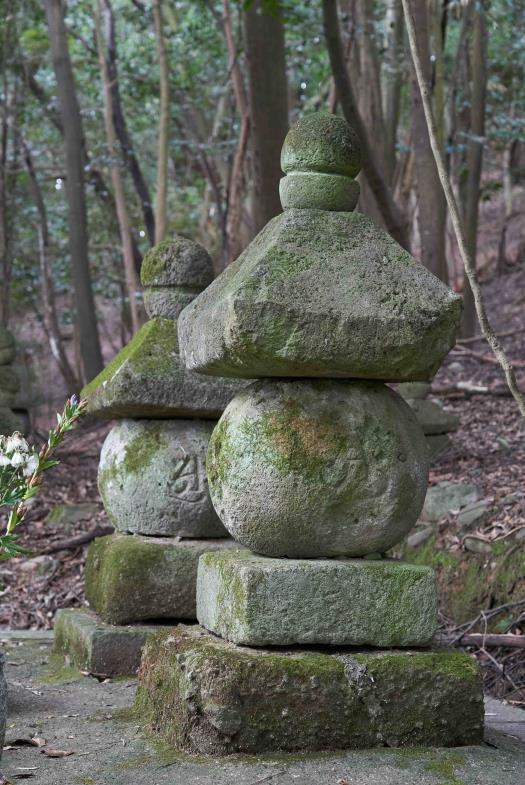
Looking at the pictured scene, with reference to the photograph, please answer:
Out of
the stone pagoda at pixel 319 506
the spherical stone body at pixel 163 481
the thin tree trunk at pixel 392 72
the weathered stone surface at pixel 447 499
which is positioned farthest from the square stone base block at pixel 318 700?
the thin tree trunk at pixel 392 72

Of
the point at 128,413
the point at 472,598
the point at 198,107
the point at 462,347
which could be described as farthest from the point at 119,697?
the point at 198,107

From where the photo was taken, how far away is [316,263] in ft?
12.1

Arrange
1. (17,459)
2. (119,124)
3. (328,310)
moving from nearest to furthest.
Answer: (17,459) < (328,310) < (119,124)

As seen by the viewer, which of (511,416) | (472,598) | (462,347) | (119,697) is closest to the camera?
(119,697)

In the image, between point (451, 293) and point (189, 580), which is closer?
point (451, 293)

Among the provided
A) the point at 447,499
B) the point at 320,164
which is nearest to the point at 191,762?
the point at 320,164

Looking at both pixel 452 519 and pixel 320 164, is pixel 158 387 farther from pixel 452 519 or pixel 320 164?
pixel 452 519

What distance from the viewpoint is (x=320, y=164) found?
154 inches

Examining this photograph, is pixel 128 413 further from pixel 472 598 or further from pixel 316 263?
pixel 472 598

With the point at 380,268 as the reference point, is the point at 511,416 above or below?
below

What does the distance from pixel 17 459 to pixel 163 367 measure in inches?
84.9

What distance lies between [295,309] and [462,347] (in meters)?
9.57

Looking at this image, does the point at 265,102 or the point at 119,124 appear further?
the point at 119,124

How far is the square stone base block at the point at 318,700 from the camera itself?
3.47 meters
